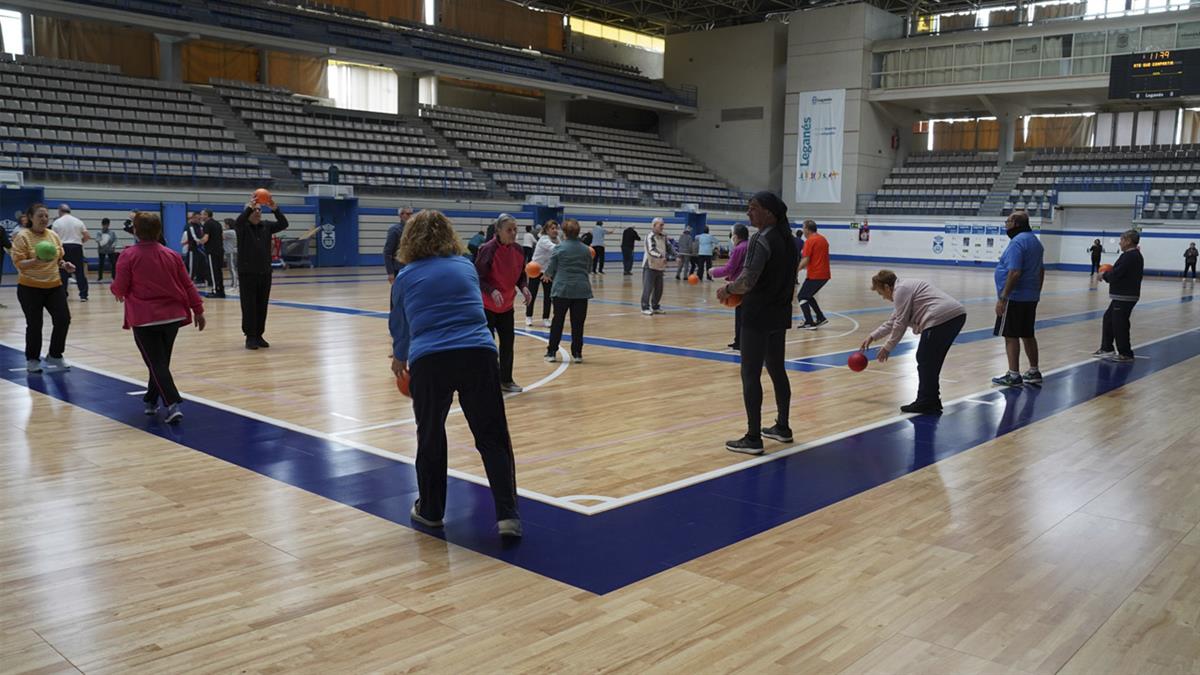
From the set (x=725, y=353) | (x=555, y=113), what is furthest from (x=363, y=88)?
(x=725, y=353)

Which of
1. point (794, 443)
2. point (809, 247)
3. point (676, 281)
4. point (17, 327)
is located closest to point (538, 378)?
point (794, 443)

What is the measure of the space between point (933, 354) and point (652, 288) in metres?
7.88

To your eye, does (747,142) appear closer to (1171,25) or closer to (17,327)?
(1171,25)

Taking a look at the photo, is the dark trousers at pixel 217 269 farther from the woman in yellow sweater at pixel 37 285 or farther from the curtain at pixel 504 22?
the curtain at pixel 504 22

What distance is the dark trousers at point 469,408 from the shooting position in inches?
158

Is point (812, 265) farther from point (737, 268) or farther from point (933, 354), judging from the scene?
point (933, 354)

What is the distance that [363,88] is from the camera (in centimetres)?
3394

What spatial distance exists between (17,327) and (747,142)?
35447 millimetres

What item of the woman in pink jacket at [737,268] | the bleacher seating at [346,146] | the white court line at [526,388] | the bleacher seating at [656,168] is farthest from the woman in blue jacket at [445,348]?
the bleacher seating at [656,168]

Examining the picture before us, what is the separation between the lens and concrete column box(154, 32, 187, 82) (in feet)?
89.6

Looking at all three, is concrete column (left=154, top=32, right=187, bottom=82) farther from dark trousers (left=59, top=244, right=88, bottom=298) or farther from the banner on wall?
the banner on wall

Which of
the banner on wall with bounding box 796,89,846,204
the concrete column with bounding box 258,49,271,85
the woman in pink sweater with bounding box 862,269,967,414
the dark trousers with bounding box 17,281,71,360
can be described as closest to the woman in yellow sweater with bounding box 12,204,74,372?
the dark trousers with bounding box 17,281,71,360

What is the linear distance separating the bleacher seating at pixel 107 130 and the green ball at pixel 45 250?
15516 millimetres

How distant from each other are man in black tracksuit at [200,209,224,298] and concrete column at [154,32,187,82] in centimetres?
1373
